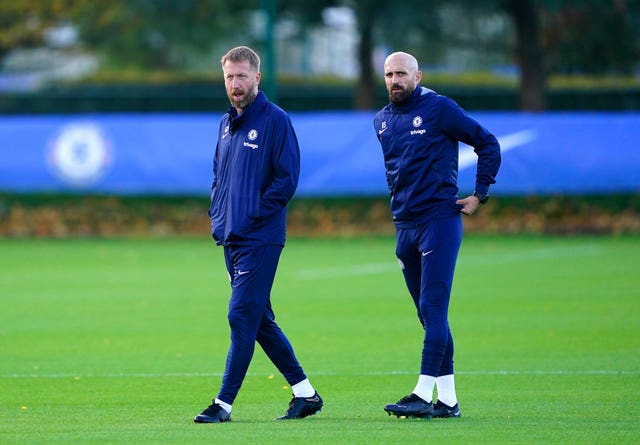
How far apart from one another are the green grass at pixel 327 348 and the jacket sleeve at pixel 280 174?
1.43 meters

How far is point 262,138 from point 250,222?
55 cm

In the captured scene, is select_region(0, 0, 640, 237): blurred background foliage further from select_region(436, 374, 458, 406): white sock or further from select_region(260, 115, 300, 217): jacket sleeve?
select_region(260, 115, 300, 217): jacket sleeve

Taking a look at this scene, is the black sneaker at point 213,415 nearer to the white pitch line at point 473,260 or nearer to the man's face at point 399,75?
the man's face at point 399,75

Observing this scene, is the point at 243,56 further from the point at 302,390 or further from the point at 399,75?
the point at 302,390

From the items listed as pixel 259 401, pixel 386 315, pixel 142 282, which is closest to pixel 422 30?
pixel 142 282

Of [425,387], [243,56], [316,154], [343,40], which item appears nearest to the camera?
[243,56]

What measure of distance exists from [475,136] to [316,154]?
59.8 feet

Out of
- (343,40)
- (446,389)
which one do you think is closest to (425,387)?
(446,389)

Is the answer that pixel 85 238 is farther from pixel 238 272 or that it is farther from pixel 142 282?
pixel 238 272

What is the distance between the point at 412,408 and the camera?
28.8 ft

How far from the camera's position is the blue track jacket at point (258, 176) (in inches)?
341

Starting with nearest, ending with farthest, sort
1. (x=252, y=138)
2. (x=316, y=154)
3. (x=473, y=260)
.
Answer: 1. (x=252, y=138)
2. (x=473, y=260)
3. (x=316, y=154)

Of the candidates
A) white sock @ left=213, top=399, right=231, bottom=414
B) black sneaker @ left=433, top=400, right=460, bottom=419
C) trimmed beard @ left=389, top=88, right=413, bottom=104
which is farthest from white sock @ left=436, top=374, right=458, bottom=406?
trimmed beard @ left=389, top=88, right=413, bottom=104

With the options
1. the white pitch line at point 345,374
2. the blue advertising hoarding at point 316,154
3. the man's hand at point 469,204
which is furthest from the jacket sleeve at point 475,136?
the blue advertising hoarding at point 316,154
